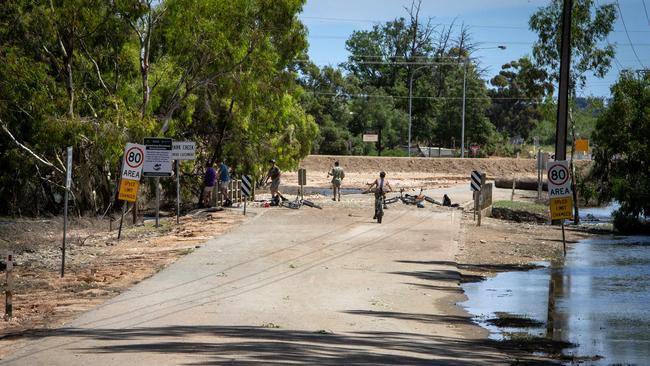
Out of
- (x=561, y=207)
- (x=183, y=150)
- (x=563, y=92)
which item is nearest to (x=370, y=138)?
(x=563, y=92)

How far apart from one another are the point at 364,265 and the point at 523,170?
6751 cm

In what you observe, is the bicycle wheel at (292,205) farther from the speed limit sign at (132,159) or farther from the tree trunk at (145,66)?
the speed limit sign at (132,159)

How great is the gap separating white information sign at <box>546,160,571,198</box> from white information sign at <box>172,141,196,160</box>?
11.4m

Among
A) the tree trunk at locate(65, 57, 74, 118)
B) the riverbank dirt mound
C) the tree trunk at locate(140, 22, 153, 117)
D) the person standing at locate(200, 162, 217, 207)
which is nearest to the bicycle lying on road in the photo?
the person standing at locate(200, 162, 217, 207)

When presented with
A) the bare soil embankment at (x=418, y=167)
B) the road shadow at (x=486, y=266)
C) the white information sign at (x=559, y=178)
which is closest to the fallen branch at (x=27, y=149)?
the road shadow at (x=486, y=266)

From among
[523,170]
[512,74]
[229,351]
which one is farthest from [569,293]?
[512,74]

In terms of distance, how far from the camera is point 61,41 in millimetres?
34812

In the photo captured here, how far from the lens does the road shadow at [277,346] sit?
11711 millimetres

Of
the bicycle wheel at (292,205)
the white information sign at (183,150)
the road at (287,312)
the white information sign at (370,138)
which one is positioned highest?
the white information sign at (370,138)

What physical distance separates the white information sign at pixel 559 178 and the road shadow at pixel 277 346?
14542 millimetres

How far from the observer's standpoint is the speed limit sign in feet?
85.5

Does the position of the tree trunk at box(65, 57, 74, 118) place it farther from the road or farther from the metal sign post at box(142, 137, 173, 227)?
the road

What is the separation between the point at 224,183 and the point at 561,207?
50.2 feet

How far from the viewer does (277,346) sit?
40.9 feet
